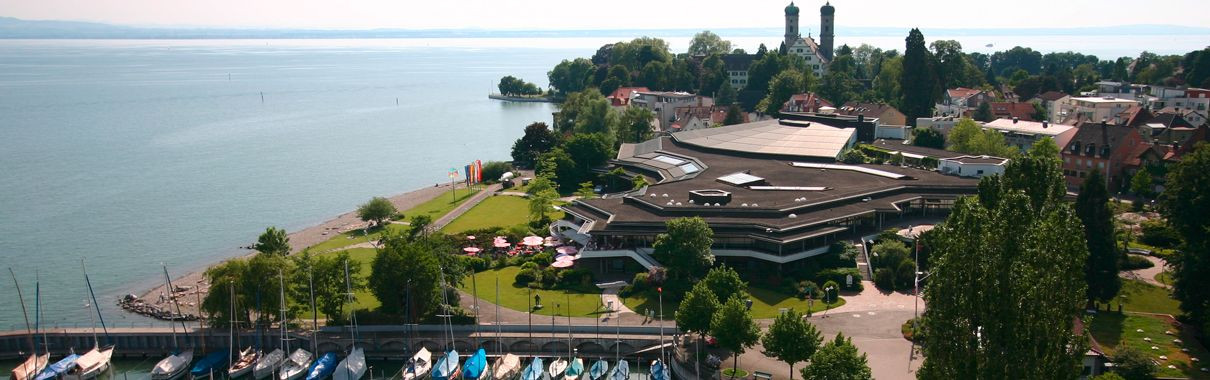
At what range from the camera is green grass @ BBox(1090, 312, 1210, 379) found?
135 ft

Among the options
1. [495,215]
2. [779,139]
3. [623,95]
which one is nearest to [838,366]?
[495,215]

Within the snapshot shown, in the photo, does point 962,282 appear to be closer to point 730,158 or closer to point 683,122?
point 730,158

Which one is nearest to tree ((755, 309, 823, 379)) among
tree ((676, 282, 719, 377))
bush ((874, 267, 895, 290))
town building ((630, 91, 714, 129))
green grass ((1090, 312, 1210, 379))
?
tree ((676, 282, 719, 377))

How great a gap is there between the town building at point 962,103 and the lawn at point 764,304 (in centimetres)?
6364

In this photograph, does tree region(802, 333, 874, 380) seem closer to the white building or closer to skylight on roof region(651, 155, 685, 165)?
the white building

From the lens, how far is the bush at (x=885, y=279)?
5291 centimetres

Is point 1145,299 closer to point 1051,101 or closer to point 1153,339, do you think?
point 1153,339

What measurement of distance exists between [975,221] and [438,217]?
2084 inches

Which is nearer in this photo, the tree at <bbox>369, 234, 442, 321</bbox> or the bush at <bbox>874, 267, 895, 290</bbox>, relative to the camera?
the tree at <bbox>369, 234, 442, 321</bbox>

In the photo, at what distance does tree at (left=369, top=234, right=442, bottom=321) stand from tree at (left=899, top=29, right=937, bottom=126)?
7646 cm

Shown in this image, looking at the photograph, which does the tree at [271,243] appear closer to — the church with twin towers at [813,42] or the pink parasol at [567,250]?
the pink parasol at [567,250]

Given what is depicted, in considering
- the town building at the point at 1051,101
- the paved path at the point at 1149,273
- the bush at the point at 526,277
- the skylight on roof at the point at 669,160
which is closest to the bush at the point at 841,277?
the paved path at the point at 1149,273

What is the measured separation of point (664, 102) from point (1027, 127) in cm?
5111

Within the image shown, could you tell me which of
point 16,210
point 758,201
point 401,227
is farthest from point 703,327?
point 16,210
